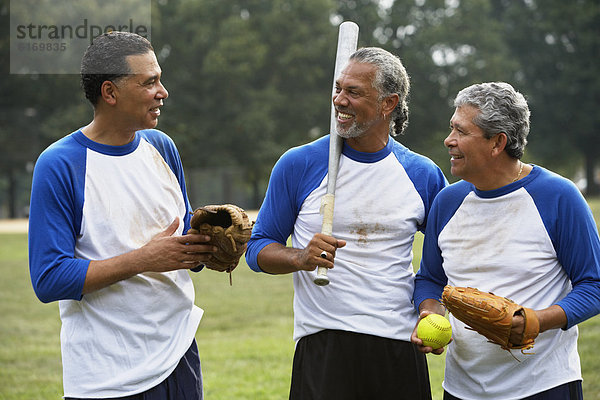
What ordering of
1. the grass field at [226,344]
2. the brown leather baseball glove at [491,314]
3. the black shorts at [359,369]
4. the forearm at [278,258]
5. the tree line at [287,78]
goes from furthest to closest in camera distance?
the tree line at [287,78], the grass field at [226,344], the black shorts at [359,369], the forearm at [278,258], the brown leather baseball glove at [491,314]

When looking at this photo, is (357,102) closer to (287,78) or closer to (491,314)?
(491,314)

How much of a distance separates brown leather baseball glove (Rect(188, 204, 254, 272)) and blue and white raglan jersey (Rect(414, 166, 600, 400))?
92 centimetres

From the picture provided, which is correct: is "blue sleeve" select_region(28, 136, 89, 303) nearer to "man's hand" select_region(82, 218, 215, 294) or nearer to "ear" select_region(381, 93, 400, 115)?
"man's hand" select_region(82, 218, 215, 294)

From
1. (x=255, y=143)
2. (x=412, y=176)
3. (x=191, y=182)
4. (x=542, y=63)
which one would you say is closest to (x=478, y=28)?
(x=542, y=63)

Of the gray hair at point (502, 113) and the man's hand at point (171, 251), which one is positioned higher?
the gray hair at point (502, 113)

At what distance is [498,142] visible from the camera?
325 cm

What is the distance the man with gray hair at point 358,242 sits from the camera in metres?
3.42

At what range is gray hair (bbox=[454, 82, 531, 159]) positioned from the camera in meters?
3.22

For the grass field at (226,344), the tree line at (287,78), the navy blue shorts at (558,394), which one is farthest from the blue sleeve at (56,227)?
the tree line at (287,78)

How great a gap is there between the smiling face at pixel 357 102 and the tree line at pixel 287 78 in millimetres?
32032

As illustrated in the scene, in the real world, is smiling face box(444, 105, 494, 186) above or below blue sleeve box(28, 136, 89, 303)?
above

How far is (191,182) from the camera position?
37.2m

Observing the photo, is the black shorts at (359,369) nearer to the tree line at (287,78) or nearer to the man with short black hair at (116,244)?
the man with short black hair at (116,244)

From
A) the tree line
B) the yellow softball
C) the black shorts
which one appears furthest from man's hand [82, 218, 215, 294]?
the tree line
